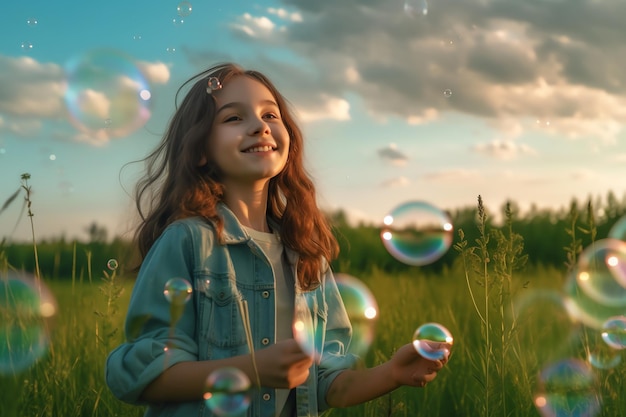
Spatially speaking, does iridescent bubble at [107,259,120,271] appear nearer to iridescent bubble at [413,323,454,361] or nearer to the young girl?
the young girl

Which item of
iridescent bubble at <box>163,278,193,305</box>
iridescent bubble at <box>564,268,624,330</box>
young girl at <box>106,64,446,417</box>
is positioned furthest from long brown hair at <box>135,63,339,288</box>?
iridescent bubble at <box>564,268,624,330</box>

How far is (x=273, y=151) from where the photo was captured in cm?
288

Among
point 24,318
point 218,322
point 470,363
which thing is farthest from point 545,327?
point 24,318

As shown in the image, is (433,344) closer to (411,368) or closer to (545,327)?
(411,368)

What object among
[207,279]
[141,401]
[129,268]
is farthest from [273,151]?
[141,401]

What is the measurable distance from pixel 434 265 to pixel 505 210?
21.8ft

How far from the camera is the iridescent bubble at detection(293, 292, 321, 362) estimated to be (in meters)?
2.70

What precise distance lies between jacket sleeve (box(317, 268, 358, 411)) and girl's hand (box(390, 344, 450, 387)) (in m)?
0.38

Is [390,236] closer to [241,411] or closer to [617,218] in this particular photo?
[241,411]

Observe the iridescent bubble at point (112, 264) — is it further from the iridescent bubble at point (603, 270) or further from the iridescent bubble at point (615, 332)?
the iridescent bubble at point (615, 332)

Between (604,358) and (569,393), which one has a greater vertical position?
(604,358)

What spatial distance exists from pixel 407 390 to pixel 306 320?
116 cm

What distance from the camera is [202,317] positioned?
2553 mm

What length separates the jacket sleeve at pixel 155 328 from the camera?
7.92 ft
